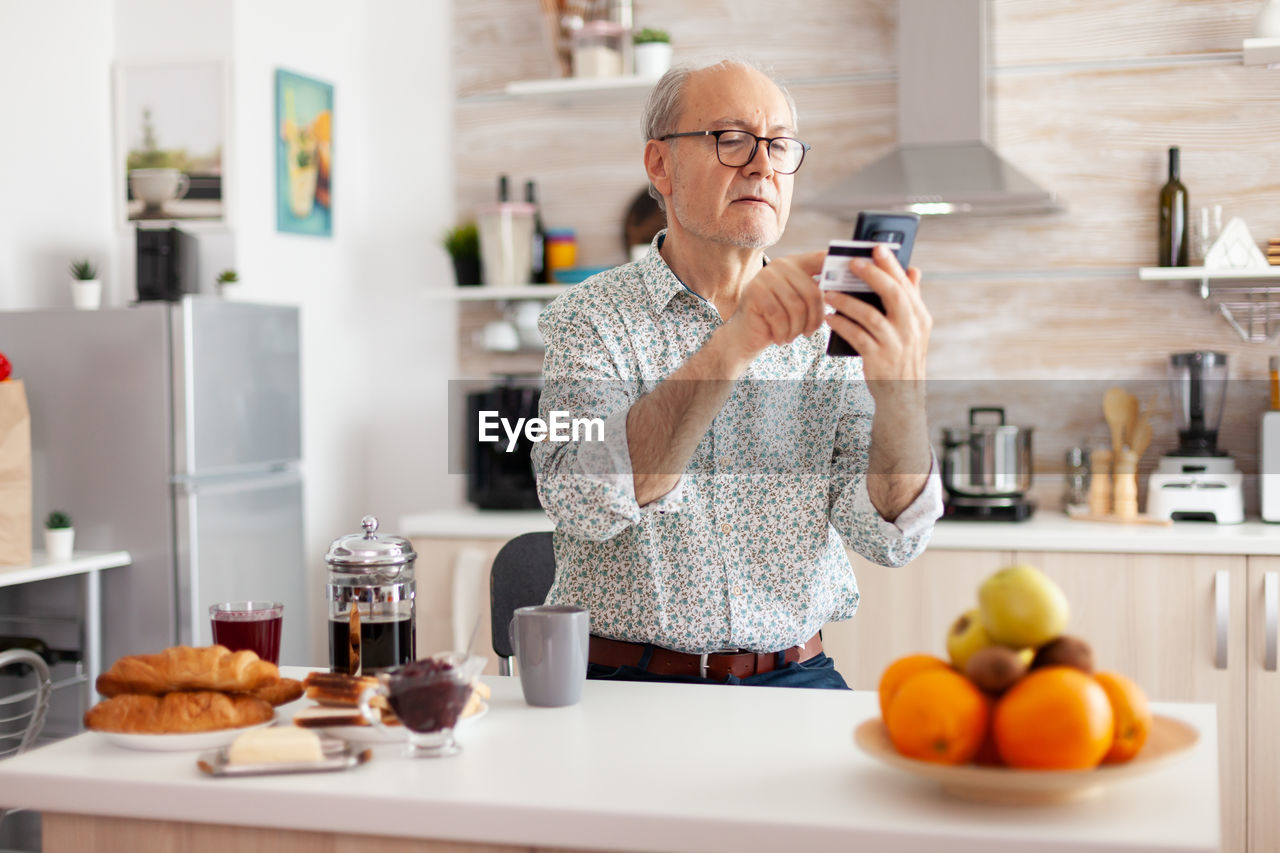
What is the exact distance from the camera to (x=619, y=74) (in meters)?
3.56

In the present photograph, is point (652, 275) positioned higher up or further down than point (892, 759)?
higher up

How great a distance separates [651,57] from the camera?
3475 millimetres

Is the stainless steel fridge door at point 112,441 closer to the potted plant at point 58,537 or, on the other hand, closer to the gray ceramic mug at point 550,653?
the potted plant at point 58,537

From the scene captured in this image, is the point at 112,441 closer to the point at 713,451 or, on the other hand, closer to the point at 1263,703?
the point at 713,451

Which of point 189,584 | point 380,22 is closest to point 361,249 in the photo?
point 380,22

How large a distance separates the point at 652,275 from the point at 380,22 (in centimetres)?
247

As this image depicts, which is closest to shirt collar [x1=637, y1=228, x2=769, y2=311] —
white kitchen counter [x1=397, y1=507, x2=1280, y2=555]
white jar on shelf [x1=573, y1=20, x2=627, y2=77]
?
white kitchen counter [x1=397, y1=507, x2=1280, y2=555]

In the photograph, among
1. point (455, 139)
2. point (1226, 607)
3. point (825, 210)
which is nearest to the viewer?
point (1226, 607)

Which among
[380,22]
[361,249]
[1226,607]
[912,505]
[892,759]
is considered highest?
[380,22]

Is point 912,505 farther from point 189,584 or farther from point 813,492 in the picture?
point 189,584

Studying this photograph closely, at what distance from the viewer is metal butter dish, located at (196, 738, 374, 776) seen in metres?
1.12

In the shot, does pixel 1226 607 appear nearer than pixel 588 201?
Yes

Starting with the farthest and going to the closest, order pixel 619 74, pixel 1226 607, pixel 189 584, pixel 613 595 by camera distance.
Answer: pixel 619 74 < pixel 189 584 < pixel 1226 607 < pixel 613 595

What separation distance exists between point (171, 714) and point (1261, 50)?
9.59 feet
